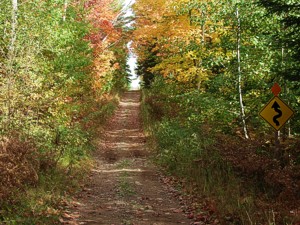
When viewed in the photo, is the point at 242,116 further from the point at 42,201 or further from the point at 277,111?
the point at 42,201

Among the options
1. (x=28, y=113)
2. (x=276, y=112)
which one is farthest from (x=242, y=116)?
(x=28, y=113)

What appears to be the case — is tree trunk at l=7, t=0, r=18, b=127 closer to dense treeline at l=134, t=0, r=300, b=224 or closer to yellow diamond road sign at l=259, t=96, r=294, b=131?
dense treeline at l=134, t=0, r=300, b=224

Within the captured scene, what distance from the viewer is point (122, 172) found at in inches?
524

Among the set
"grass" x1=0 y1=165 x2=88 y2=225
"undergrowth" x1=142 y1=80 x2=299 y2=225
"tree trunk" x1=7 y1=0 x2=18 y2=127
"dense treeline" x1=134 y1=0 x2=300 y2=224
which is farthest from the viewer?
"tree trunk" x1=7 y1=0 x2=18 y2=127

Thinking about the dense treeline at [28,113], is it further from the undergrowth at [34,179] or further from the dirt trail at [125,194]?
the dirt trail at [125,194]

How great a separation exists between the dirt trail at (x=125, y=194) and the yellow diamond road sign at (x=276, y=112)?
3.31 meters

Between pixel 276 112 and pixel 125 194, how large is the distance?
476 centimetres

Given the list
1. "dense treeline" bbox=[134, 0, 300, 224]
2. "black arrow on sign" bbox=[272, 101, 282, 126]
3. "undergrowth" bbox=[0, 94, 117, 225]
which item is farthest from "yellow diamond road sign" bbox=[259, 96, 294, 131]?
"undergrowth" bbox=[0, 94, 117, 225]

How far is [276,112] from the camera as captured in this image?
9016mm

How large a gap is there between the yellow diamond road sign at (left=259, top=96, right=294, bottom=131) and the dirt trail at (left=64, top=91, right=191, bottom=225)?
10.9 feet

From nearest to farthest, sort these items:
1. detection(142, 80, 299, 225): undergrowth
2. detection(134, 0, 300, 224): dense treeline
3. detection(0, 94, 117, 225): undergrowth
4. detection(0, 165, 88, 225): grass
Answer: detection(0, 165, 88, 225): grass, detection(0, 94, 117, 225): undergrowth, detection(142, 80, 299, 225): undergrowth, detection(134, 0, 300, 224): dense treeline

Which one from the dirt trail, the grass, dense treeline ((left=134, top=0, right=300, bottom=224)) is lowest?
the dirt trail

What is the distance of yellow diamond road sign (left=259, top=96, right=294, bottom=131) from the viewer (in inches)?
352

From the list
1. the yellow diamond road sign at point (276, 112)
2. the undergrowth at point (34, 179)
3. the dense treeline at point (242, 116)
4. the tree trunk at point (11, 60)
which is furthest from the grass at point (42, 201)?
the yellow diamond road sign at point (276, 112)
